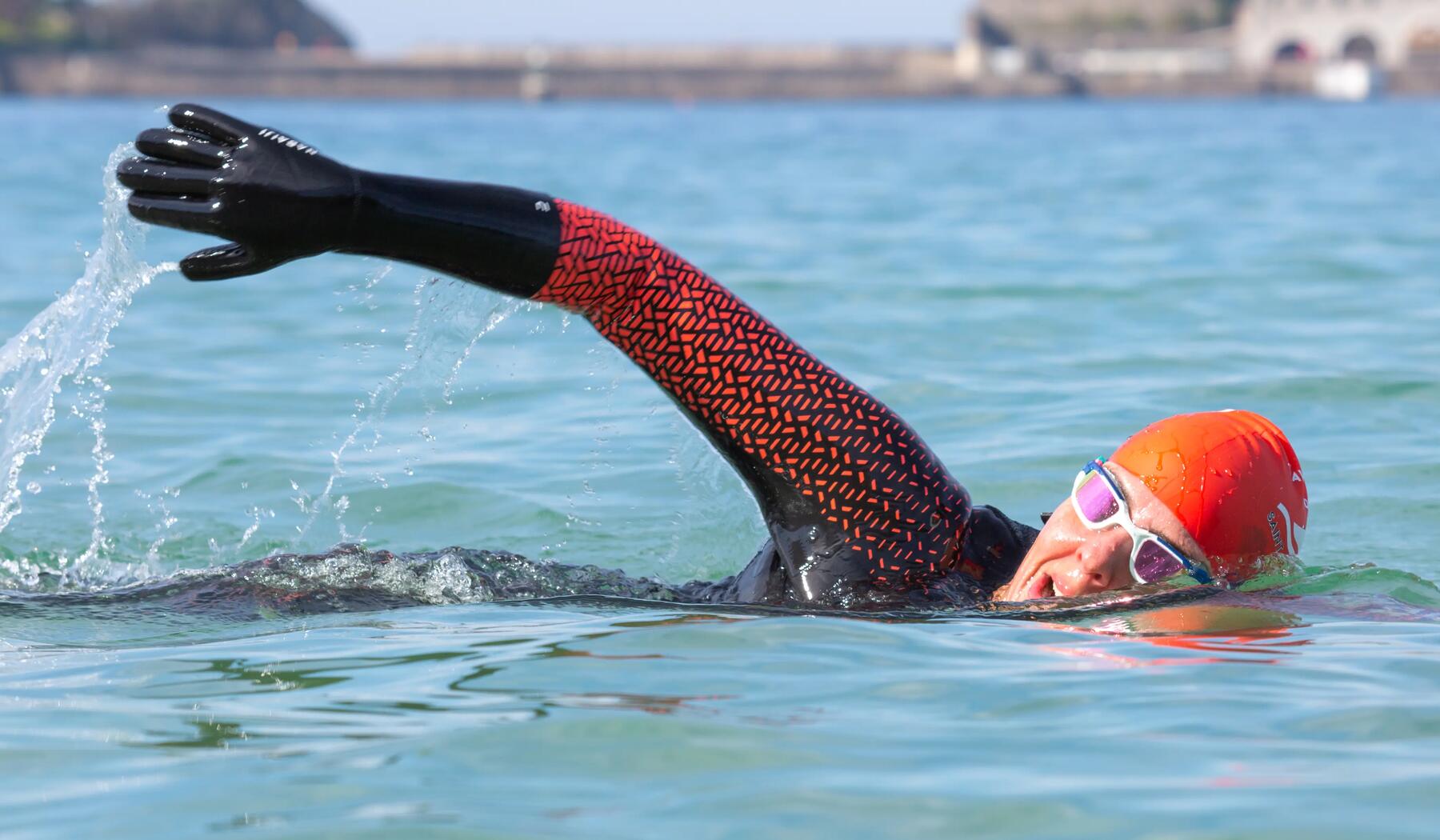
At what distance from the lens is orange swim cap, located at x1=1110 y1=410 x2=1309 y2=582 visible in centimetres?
403

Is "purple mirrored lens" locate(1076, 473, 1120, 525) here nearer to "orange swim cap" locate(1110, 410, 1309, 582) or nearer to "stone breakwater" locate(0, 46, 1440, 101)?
"orange swim cap" locate(1110, 410, 1309, 582)

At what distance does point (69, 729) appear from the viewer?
3.43 metres

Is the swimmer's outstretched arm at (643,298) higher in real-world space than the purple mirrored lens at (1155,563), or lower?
higher

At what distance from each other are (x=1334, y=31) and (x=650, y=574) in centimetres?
8660

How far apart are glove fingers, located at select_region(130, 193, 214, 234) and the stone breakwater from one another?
7666 centimetres

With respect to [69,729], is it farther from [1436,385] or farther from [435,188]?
[1436,385]

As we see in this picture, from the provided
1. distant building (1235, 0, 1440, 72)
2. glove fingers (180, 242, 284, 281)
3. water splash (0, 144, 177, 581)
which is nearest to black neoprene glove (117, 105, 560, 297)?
glove fingers (180, 242, 284, 281)

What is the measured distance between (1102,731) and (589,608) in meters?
1.48

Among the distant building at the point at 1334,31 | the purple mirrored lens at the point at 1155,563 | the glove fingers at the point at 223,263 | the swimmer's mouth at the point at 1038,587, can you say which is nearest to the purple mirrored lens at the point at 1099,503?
the purple mirrored lens at the point at 1155,563

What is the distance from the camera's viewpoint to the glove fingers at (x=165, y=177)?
3.42 m

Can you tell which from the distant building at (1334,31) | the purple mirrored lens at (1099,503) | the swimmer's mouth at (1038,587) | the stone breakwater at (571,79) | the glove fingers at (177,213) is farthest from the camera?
the distant building at (1334,31)

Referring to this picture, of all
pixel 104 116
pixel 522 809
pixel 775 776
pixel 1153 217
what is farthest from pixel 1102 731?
pixel 104 116

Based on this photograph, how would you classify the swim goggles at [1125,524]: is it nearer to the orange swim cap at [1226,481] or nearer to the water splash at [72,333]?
the orange swim cap at [1226,481]

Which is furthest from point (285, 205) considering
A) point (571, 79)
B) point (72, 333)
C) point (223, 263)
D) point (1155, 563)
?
point (571, 79)
